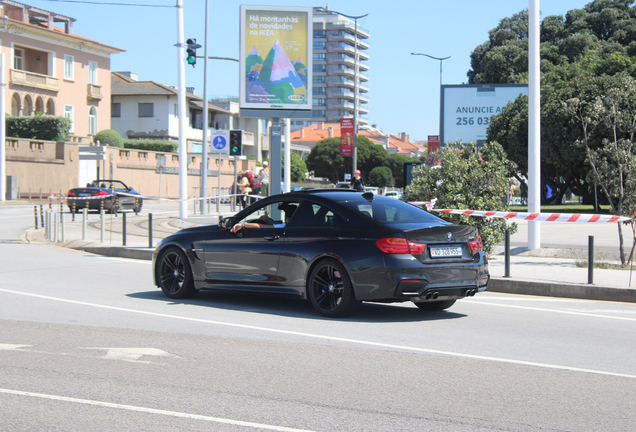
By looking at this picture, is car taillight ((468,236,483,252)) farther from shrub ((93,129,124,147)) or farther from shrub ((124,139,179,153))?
shrub ((124,139,179,153))

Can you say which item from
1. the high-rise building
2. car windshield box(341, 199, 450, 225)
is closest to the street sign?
car windshield box(341, 199, 450, 225)

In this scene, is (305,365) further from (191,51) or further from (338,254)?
(191,51)

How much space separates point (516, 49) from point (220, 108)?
38.9 m

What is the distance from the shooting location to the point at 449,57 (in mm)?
61719

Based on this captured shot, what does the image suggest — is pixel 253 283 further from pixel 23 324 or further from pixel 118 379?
pixel 118 379

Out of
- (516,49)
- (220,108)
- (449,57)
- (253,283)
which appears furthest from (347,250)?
(220,108)

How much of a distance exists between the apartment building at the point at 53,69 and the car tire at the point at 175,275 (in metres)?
49.7

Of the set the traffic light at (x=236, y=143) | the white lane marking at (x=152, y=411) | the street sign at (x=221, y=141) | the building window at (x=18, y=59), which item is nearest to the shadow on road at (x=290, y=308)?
the white lane marking at (x=152, y=411)

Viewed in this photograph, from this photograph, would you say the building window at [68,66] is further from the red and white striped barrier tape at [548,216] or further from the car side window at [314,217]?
the car side window at [314,217]

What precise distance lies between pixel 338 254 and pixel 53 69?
57553 mm

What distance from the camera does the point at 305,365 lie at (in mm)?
6285

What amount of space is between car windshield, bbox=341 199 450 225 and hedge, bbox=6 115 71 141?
1857 inches

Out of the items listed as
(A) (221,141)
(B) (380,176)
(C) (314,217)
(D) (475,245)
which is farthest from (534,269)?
(B) (380,176)

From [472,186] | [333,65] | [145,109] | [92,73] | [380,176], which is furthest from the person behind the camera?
[333,65]
